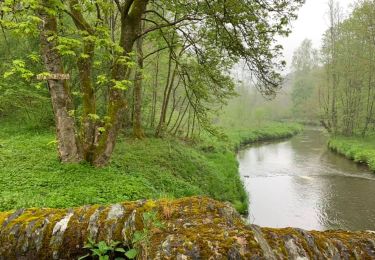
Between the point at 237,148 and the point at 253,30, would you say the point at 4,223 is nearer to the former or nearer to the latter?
the point at 253,30

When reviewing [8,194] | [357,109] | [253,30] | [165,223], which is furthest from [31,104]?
[357,109]

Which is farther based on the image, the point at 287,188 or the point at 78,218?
the point at 287,188

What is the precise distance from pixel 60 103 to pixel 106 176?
2.05m

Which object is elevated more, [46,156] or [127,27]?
[127,27]

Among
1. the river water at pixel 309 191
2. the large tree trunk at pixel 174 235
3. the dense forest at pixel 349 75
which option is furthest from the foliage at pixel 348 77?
the large tree trunk at pixel 174 235

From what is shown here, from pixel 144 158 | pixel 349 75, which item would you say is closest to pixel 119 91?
pixel 144 158

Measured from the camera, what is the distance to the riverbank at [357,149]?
2120 cm

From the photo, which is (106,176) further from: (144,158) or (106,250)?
(106,250)

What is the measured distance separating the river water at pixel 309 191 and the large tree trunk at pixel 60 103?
192 inches

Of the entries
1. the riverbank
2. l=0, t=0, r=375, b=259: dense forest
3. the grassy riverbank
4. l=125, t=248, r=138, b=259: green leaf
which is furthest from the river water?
l=125, t=248, r=138, b=259: green leaf

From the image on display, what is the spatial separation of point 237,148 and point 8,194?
2358cm

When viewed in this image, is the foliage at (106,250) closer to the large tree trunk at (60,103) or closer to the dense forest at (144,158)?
the dense forest at (144,158)

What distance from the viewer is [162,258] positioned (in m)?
2.80

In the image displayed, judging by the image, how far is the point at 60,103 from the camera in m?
7.78
